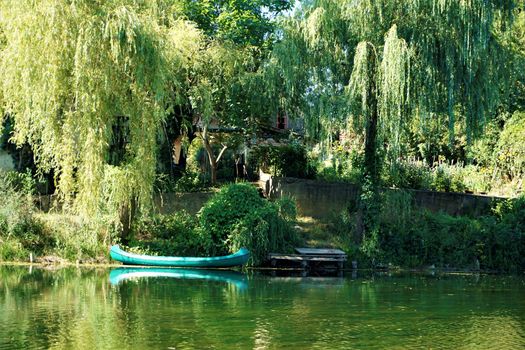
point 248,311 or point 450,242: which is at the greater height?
point 450,242

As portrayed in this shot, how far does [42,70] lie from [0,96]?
2343 mm

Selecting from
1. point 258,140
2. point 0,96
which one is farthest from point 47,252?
Answer: point 258,140

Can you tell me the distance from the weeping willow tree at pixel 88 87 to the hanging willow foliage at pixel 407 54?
4.53m

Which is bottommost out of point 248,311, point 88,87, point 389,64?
point 248,311

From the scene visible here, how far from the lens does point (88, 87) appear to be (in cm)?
2186

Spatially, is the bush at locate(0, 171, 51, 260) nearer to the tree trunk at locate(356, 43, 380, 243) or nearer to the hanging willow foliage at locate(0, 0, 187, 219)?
the hanging willow foliage at locate(0, 0, 187, 219)

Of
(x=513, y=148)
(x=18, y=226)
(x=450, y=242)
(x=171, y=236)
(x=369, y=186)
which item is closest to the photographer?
(x=18, y=226)

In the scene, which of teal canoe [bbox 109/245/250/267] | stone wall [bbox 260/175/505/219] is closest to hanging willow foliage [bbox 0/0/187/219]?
teal canoe [bbox 109/245/250/267]

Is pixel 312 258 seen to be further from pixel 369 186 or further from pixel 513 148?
pixel 513 148

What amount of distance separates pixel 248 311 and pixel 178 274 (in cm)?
690

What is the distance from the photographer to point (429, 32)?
24875mm

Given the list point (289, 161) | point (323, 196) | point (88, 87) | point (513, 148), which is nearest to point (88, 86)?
point (88, 87)

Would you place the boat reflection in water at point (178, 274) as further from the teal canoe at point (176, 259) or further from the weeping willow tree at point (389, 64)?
the weeping willow tree at point (389, 64)

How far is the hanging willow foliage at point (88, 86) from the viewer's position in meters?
21.5
